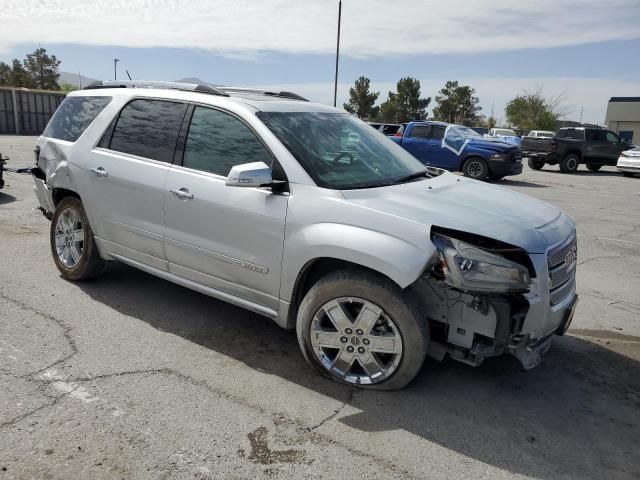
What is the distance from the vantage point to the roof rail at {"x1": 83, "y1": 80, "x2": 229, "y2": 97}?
165 inches

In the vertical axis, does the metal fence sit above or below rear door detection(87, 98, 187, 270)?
below

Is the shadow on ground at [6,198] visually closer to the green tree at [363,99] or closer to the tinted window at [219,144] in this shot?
the tinted window at [219,144]

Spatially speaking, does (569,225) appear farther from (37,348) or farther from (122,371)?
A: (37,348)

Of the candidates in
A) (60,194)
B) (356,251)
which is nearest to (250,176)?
(356,251)

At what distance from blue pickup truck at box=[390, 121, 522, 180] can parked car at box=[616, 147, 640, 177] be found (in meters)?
7.27

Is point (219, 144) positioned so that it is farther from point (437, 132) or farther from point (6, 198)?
point (437, 132)

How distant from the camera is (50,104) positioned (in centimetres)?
3750

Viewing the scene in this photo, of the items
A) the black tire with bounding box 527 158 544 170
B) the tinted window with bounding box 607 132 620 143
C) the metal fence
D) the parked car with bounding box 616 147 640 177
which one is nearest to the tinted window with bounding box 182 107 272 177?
the black tire with bounding box 527 158 544 170

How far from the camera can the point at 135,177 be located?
4.22m

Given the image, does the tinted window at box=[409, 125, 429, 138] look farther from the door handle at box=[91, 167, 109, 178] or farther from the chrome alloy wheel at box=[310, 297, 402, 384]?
Result: the chrome alloy wheel at box=[310, 297, 402, 384]

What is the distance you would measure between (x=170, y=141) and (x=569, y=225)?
2.99 m

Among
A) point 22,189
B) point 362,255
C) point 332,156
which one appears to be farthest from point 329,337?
point 22,189

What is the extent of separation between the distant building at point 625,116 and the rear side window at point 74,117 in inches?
2454

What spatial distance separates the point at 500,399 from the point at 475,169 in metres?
13.0
